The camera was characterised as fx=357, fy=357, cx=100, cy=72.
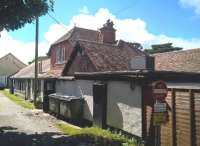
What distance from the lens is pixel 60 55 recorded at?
32844 mm

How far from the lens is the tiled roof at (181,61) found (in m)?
20.5

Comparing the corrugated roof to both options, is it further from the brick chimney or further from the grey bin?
the grey bin

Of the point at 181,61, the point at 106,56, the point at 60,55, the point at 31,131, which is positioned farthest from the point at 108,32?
the point at 31,131

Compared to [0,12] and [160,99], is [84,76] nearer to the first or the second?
[0,12]

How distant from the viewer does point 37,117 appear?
2273 cm

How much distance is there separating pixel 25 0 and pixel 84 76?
699 centimetres

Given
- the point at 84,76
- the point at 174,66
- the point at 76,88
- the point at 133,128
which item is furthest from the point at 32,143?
the point at 174,66

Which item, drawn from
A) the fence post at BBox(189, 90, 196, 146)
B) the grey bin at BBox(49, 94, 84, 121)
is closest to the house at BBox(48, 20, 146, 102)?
the grey bin at BBox(49, 94, 84, 121)

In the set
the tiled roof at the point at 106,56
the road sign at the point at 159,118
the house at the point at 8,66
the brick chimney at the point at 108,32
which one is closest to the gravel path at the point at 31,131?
the tiled roof at the point at 106,56

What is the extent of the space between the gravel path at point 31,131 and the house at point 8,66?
169 feet

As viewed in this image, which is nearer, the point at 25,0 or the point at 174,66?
the point at 25,0

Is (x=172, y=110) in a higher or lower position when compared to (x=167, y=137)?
higher

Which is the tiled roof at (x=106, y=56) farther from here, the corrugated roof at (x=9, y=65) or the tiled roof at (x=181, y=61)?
the corrugated roof at (x=9, y=65)

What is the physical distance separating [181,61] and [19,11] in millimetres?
11694
